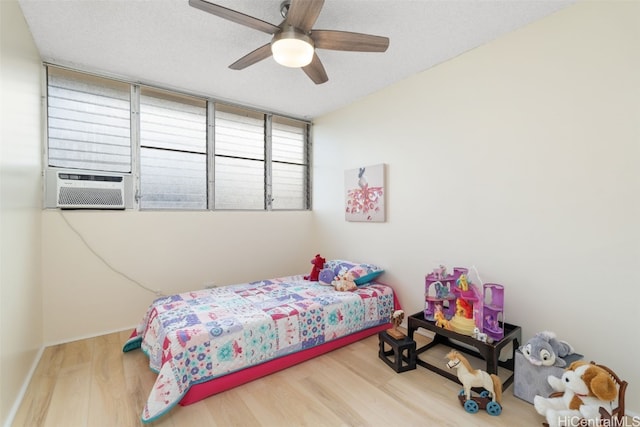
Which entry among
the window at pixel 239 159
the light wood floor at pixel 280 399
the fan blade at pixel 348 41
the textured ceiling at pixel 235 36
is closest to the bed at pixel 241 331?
the light wood floor at pixel 280 399

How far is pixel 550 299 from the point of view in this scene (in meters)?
1.96

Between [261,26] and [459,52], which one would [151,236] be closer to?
[261,26]

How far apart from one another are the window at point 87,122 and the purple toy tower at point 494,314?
352cm

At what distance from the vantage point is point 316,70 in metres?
2.11

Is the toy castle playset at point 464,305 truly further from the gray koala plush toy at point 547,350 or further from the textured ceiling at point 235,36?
the textured ceiling at point 235,36

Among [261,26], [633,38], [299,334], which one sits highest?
[261,26]

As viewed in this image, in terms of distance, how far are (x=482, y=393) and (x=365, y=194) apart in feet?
6.92

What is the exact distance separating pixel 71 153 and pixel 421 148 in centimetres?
336

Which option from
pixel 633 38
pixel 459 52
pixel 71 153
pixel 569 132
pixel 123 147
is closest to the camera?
pixel 633 38

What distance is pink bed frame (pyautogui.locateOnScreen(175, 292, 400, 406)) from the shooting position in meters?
1.79

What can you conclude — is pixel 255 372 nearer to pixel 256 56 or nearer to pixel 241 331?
pixel 241 331

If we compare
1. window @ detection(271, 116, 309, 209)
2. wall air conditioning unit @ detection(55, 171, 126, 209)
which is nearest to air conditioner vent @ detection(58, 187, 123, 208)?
wall air conditioning unit @ detection(55, 171, 126, 209)

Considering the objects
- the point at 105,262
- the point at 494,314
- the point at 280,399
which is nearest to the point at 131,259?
the point at 105,262

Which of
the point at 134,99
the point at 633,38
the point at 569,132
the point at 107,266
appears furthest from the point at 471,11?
the point at 107,266
